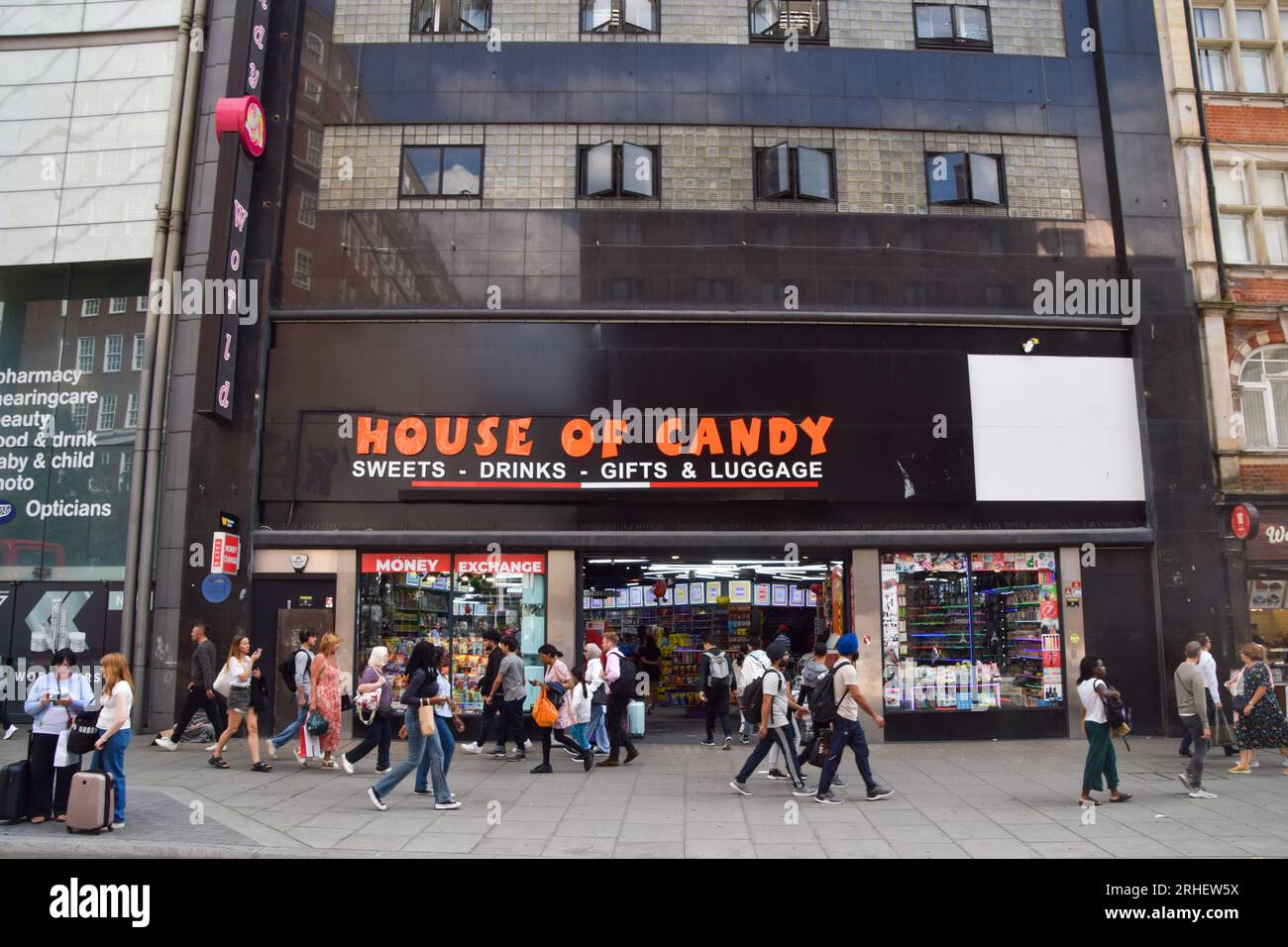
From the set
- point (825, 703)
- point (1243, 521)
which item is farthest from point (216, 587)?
point (1243, 521)

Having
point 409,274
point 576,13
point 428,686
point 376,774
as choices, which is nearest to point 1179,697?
point 428,686

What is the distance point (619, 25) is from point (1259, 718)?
14936mm

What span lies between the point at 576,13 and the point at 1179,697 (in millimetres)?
14794

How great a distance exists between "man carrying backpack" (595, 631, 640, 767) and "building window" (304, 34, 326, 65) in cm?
1192

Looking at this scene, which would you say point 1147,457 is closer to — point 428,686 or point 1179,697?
point 1179,697

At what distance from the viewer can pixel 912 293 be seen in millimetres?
15945

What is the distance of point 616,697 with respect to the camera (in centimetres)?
1293

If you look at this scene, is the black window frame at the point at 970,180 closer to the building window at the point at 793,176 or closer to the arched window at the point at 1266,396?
the building window at the point at 793,176

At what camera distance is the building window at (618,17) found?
54.9 feet

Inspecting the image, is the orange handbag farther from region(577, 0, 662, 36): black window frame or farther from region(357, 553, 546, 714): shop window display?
region(577, 0, 662, 36): black window frame

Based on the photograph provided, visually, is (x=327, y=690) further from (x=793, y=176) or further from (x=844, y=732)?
(x=793, y=176)

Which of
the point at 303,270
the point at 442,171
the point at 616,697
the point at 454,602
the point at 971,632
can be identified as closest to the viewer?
the point at 616,697

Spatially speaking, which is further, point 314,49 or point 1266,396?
point 314,49

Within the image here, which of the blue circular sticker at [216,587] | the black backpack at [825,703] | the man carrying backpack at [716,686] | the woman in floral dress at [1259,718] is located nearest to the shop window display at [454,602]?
the blue circular sticker at [216,587]
